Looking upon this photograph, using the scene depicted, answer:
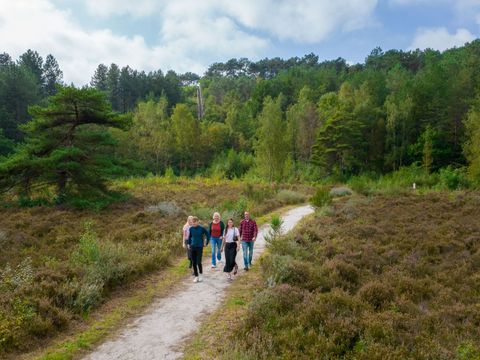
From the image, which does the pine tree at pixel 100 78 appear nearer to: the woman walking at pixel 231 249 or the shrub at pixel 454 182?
the shrub at pixel 454 182

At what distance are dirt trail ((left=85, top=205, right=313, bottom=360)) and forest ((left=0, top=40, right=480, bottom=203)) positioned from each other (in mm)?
14562

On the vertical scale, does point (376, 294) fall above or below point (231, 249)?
below

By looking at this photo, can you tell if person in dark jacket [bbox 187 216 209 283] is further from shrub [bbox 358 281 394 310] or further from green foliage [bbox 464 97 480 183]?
green foliage [bbox 464 97 480 183]

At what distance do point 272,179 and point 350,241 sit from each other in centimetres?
2898

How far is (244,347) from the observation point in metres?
6.28

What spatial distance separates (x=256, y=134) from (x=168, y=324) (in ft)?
159

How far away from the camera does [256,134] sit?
5509 cm

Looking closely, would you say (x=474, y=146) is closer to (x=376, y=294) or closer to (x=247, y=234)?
(x=247, y=234)

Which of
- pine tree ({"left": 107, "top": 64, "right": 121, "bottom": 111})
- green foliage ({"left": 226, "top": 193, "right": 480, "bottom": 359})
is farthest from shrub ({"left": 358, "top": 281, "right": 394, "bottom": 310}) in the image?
pine tree ({"left": 107, "top": 64, "right": 121, "bottom": 111})

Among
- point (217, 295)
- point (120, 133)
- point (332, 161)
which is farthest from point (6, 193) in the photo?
point (332, 161)

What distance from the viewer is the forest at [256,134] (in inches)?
901

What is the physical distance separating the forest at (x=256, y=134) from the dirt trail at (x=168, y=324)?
1456cm

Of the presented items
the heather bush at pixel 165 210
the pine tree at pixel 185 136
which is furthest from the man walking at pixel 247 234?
the pine tree at pixel 185 136

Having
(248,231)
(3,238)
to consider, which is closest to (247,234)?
(248,231)
